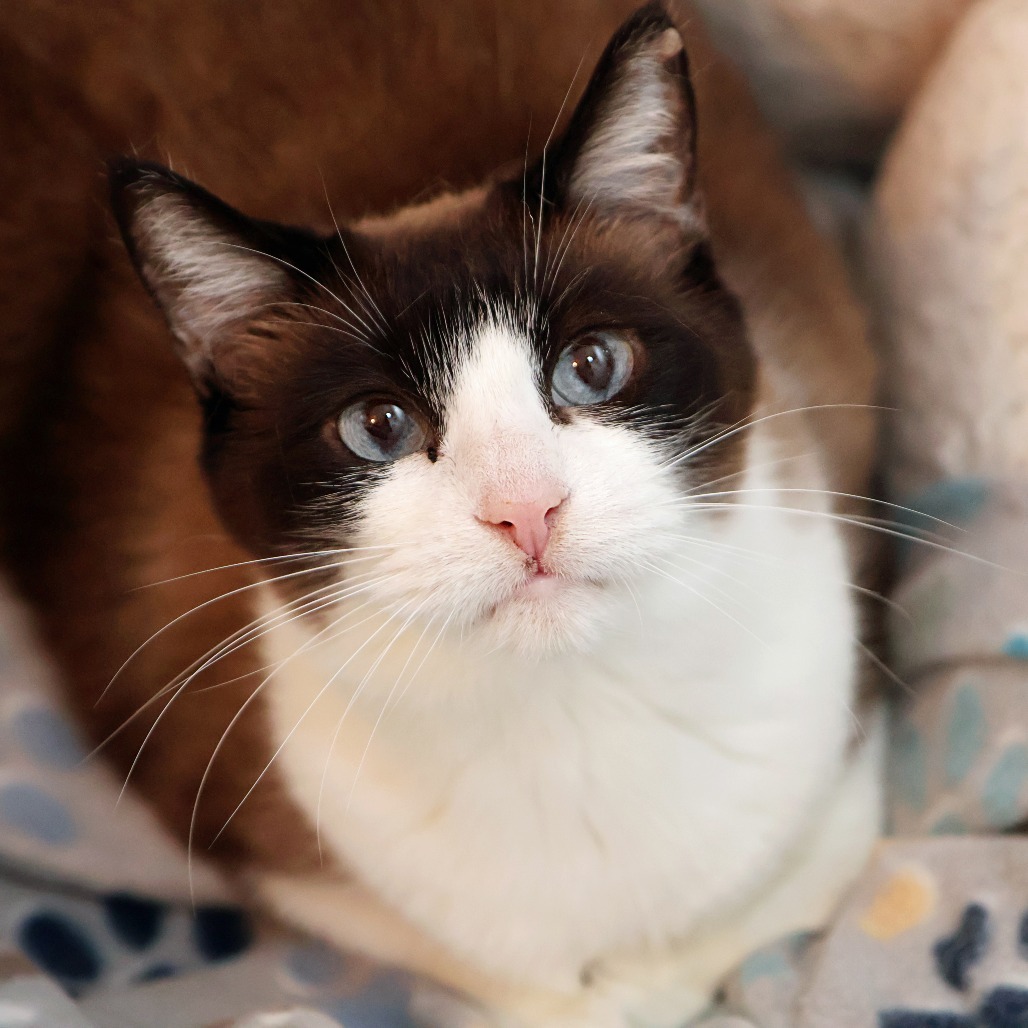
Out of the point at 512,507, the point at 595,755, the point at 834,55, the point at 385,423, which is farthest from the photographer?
the point at 834,55

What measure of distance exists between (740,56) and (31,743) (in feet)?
4.66

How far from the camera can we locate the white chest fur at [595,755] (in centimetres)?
103

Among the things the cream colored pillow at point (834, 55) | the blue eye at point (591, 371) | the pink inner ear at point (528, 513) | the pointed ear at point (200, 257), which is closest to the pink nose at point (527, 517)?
the pink inner ear at point (528, 513)

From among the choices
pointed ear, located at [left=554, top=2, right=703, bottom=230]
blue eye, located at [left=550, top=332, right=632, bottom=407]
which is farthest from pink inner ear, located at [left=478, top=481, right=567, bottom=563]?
pointed ear, located at [left=554, top=2, right=703, bottom=230]

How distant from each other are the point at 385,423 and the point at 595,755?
393mm

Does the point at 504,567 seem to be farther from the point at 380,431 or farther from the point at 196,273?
the point at 196,273

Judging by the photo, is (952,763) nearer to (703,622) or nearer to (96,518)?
(703,622)

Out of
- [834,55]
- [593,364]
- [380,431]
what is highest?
[834,55]

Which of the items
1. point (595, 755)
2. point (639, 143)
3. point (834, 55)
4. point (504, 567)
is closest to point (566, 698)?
point (595, 755)

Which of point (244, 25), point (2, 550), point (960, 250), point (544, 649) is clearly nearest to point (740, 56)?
point (960, 250)

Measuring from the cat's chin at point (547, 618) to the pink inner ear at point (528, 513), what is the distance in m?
0.04

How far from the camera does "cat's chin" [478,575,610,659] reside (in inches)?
35.0

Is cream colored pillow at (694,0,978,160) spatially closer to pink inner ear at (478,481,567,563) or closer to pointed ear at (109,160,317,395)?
pointed ear at (109,160,317,395)

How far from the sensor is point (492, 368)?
35.8 inches
